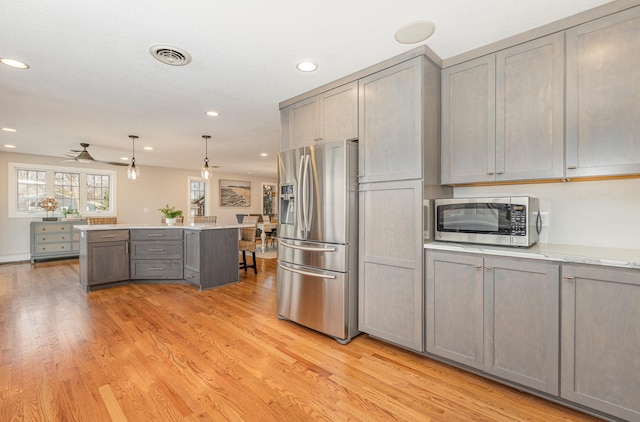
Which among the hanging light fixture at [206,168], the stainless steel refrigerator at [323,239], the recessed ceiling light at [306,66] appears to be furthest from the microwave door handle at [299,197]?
the hanging light fixture at [206,168]

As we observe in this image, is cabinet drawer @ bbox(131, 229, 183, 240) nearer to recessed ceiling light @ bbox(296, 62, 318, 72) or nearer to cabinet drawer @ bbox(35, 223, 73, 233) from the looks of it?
recessed ceiling light @ bbox(296, 62, 318, 72)

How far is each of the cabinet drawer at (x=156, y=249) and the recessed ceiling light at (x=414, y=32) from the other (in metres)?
4.09

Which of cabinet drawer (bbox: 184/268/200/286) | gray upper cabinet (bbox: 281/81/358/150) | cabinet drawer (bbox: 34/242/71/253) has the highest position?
gray upper cabinet (bbox: 281/81/358/150)

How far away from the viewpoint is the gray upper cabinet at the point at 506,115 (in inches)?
75.7

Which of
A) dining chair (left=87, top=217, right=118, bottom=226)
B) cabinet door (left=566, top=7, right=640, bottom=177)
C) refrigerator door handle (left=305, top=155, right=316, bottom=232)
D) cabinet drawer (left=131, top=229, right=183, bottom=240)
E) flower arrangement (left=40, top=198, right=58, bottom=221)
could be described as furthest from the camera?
flower arrangement (left=40, top=198, right=58, bottom=221)

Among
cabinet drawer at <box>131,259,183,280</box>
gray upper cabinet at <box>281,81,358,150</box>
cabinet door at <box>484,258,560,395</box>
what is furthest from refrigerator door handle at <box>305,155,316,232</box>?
cabinet drawer at <box>131,259,183,280</box>

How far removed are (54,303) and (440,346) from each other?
174 inches

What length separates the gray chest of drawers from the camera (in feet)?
20.1

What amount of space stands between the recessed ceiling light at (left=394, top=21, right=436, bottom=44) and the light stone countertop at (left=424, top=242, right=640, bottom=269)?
1488 mm

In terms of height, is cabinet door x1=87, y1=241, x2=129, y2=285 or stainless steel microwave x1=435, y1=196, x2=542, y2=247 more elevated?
stainless steel microwave x1=435, y1=196, x2=542, y2=247

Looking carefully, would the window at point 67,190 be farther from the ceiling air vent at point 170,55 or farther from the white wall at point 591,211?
the white wall at point 591,211

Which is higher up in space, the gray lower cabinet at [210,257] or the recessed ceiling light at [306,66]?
the recessed ceiling light at [306,66]

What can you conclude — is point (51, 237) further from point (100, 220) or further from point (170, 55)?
point (170, 55)

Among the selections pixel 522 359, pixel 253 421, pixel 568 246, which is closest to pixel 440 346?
pixel 522 359
